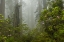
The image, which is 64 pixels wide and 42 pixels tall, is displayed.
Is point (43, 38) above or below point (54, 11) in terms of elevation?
below

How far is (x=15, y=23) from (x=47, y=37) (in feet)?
13.5

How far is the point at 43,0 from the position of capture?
14398 millimetres

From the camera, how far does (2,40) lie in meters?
7.31

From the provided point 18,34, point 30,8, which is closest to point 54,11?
point 18,34

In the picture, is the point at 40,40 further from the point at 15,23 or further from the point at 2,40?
the point at 15,23

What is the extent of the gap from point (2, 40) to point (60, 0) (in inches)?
117

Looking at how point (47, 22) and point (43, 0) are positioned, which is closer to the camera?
point (47, 22)

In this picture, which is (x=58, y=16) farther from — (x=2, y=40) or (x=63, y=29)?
(x=2, y=40)

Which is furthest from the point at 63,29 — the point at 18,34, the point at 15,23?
the point at 15,23

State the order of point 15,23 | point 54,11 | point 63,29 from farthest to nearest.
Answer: point 15,23 → point 54,11 → point 63,29

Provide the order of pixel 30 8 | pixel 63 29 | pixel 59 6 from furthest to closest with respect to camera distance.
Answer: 1. pixel 30 8
2. pixel 59 6
3. pixel 63 29

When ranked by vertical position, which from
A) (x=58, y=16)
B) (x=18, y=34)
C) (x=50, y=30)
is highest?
(x=58, y=16)

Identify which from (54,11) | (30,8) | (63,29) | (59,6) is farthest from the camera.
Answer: (30,8)

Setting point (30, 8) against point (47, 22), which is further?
point (30, 8)
